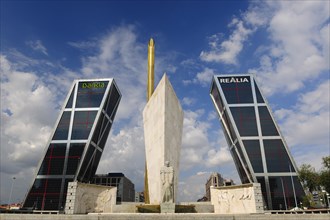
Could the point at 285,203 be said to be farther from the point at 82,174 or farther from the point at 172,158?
the point at 82,174

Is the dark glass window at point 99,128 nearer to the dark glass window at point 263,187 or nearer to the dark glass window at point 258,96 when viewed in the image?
the dark glass window at point 263,187

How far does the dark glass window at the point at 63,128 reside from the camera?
56.8 metres

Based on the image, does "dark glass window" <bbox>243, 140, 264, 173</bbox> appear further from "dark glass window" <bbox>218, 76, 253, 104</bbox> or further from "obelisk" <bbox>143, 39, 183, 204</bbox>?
"obelisk" <bbox>143, 39, 183, 204</bbox>

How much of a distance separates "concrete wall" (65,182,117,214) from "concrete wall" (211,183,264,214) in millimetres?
9937

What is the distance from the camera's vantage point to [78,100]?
60.7 metres

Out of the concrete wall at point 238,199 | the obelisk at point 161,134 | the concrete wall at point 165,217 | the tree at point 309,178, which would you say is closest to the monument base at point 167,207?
the obelisk at point 161,134

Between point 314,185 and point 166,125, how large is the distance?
39359mm

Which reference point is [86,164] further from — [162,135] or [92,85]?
[162,135]

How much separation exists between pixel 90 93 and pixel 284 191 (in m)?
47.7

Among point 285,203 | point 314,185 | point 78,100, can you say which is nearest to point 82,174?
point 78,100

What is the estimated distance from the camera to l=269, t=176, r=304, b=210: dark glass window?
50.5 meters

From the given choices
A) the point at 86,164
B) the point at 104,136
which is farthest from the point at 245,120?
the point at 86,164

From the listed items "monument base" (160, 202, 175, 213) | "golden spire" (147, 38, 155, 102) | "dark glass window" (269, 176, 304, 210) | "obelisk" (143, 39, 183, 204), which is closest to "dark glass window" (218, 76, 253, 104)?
"dark glass window" (269, 176, 304, 210)

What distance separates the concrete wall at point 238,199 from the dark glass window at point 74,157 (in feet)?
127
